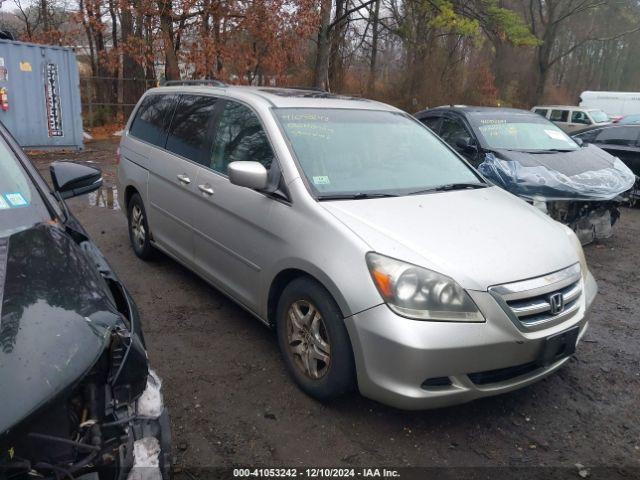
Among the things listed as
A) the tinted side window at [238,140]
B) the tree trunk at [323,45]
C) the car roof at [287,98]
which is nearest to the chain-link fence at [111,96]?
the tree trunk at [323,45]

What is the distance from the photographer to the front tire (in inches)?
112

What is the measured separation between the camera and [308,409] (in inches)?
121

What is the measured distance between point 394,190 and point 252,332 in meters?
1.50

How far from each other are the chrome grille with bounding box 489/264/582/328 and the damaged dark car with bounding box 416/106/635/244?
10.9 feet

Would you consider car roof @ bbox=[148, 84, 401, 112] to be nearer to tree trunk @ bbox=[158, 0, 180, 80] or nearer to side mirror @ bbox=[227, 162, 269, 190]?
side mirror @ bbox=[227, 162, 269, 190]

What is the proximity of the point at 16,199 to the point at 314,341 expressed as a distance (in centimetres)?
167

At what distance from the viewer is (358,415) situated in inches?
120

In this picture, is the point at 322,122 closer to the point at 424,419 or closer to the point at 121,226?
the point at 424,419

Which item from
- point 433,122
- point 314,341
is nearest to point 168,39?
point 433,122

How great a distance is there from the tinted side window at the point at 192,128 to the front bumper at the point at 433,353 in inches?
86.0

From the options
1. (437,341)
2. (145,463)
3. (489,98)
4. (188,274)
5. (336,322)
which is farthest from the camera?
(489,98)

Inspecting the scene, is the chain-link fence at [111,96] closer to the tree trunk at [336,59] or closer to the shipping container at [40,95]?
the shipping container at [40,95]

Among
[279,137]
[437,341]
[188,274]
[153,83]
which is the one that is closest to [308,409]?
[437,341]

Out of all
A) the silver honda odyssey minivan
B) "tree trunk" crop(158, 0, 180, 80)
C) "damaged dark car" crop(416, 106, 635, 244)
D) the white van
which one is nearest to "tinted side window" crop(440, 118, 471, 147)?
"damaged dark car" crop(416, 106, 635, 244)
